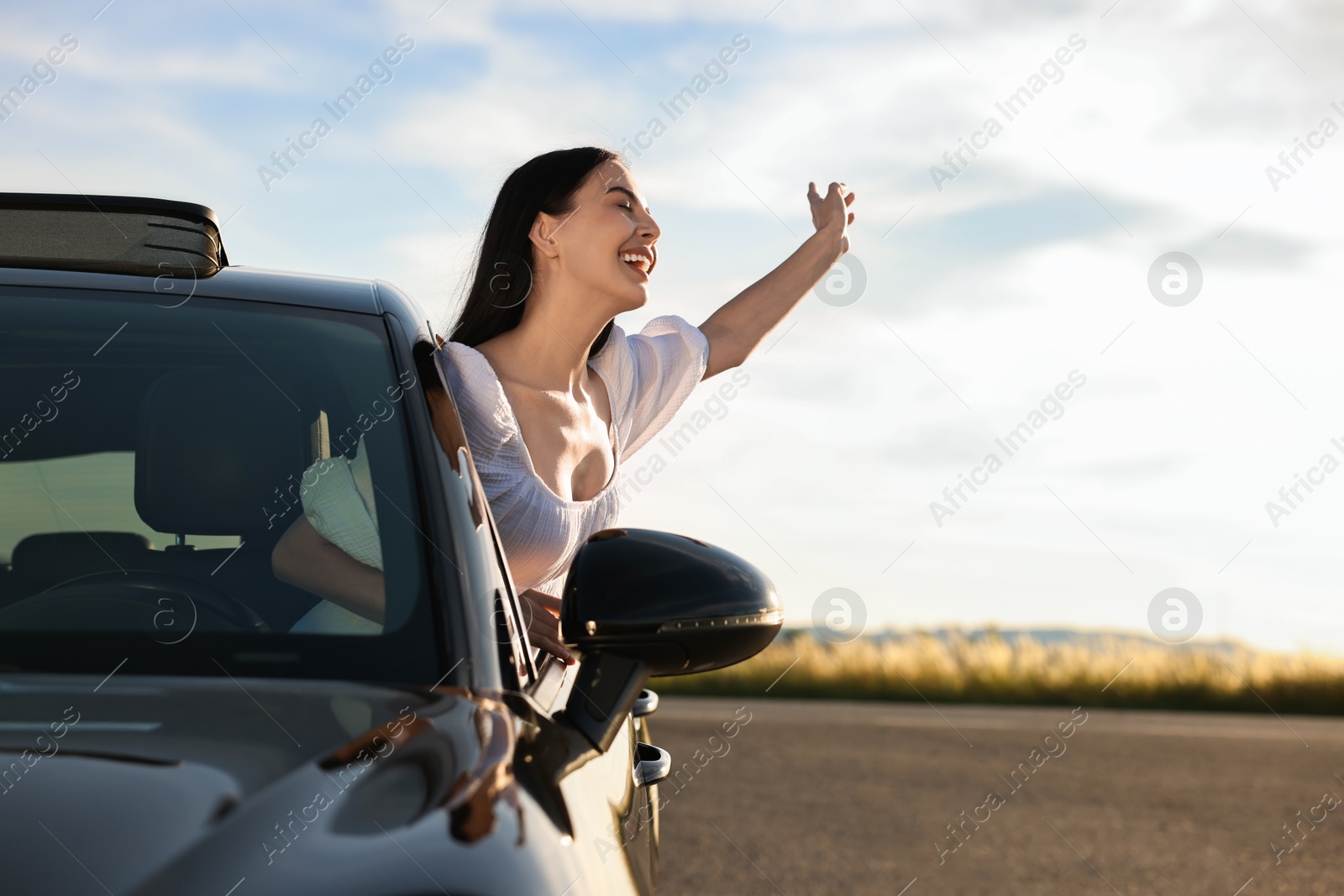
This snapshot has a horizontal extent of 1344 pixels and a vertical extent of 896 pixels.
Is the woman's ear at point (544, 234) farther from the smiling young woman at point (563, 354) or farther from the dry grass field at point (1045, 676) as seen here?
the dry grass field at point (1045, 676)

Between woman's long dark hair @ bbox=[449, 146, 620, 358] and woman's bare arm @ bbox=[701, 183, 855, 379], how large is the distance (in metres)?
0.60

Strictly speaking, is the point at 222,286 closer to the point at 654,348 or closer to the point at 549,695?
the point at 549,695

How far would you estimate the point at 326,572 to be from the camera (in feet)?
5.48

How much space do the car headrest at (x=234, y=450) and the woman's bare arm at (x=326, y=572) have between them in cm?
12

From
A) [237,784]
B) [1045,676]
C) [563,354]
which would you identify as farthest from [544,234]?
[1045,676]

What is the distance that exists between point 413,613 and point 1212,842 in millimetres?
6443

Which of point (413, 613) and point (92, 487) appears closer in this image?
Answer: point (413, 613)

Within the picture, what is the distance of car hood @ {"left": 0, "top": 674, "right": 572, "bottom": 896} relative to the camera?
1037mm

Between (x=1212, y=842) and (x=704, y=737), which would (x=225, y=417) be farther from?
(x=704, y=737)

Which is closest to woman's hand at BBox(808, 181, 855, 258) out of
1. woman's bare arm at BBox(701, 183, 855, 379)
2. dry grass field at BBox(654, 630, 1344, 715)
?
woman's bare arm at BBox(701, 183, 855, 379)

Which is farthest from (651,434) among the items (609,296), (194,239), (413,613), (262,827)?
(262,827)

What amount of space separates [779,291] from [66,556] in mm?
2958

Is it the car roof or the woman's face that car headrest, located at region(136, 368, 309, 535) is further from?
the woman's face

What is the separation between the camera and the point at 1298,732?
11.5m
